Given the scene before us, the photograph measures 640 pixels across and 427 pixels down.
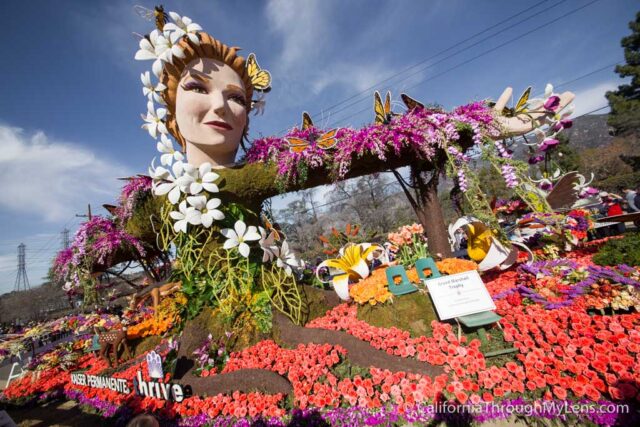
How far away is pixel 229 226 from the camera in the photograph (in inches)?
154

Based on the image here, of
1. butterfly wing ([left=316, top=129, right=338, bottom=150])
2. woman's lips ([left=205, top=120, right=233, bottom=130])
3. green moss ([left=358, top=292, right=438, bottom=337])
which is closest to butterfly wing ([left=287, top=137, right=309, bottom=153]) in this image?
butterfly wing ([left=316, top=129, right=338, bottom=150])

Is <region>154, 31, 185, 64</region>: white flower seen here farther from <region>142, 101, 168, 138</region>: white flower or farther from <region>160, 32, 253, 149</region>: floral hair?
<region>142, 101, 168, 138</region>: white flower

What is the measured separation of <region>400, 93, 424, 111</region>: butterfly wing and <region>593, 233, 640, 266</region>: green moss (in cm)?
333

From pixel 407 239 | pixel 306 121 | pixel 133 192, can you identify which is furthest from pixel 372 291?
pixel 133 192

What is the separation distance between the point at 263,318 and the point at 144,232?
8.93ft

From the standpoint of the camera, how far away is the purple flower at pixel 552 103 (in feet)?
11.7

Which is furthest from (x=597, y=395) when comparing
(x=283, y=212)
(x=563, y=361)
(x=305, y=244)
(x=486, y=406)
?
(x=283, y=212)

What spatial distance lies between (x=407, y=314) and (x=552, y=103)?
3.53 metres

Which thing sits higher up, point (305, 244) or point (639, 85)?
point (639, 85)

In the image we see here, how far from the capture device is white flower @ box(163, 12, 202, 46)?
366cm

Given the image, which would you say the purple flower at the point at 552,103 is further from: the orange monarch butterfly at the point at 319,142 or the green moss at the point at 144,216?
the green moss at the point at 144,216

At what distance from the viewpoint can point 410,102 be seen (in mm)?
3996

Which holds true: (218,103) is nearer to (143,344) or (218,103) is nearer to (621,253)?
(143,344)

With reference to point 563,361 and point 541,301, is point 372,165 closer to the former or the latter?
point 541,301
